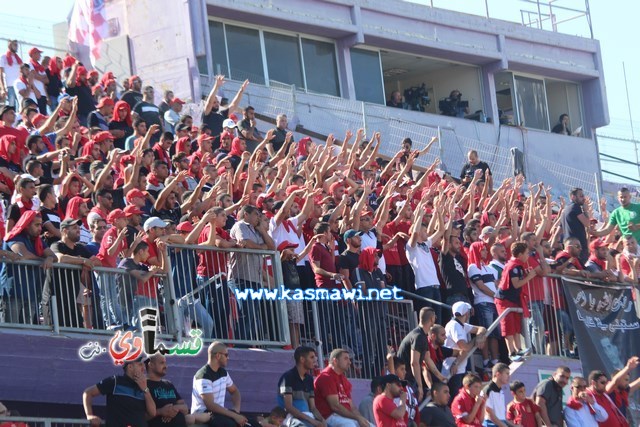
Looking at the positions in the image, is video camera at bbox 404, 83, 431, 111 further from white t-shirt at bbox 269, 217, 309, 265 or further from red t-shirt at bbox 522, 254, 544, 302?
white t-shirt at bbox 269, 217, 309, 265

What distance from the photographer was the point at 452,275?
1914 cm

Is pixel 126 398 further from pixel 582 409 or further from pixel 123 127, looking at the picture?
pixel 123 127

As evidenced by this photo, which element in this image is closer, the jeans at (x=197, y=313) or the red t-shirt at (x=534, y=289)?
the jeans at (x=197, y=313)

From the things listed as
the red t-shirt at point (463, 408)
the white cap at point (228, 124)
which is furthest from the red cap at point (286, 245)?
the white cap at point (228, 124)

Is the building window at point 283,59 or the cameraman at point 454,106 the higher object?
the building window at point 283,59

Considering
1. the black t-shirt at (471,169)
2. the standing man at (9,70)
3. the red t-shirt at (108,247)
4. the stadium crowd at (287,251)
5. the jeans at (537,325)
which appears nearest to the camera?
the stadium crowd at (287,251)

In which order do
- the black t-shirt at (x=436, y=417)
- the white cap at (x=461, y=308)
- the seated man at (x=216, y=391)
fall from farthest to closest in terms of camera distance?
the white cap at (x=461, y=308) < the black t-shirt at (x=436, y=417) < the seated man at (x=216, y=391)

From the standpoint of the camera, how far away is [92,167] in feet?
60.2

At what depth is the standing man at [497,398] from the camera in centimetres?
1738

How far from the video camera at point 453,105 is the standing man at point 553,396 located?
17.3m

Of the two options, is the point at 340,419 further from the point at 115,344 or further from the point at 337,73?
the point at 337,73

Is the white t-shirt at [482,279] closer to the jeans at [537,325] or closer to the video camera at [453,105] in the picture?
the jeans at [537,325]

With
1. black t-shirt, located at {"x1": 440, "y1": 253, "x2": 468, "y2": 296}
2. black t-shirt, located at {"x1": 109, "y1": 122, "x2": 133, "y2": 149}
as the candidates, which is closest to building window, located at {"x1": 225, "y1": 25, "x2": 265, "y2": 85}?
black t-shirt, located at {"x1": 109, "y1": 122, "x2": 133, "y2": 149}

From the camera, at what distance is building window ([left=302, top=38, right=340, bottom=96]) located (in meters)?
32.5
